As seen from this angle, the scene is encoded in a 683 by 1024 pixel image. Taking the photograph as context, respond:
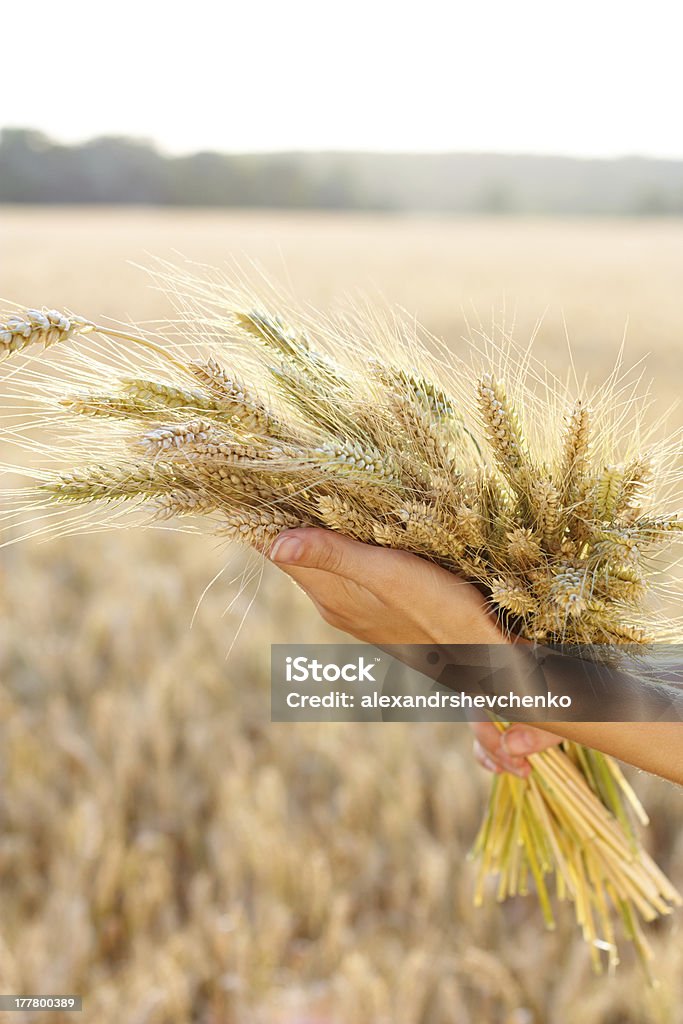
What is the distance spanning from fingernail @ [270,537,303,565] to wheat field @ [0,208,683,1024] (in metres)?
0.07

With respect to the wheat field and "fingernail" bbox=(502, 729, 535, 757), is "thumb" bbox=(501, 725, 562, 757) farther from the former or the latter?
the wheat field

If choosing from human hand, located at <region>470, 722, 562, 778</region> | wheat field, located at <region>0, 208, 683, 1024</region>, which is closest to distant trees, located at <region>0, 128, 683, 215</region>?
wheat field, located at <region>0, 208, 683, 1024</region>

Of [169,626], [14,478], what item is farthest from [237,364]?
[14,478]

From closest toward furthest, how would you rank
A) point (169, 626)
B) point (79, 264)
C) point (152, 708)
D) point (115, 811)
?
point (115, 811)
point (152, 708)
point (169, 626)
point (79, 264)

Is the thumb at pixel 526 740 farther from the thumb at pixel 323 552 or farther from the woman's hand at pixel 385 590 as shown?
the thumb at pixel 323 552

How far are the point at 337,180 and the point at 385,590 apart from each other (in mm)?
50258

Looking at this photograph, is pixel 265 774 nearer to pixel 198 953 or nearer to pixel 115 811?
pixel 115 811

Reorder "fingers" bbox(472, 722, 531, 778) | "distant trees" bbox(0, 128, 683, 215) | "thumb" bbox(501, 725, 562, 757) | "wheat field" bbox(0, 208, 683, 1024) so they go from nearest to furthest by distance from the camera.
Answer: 1. "thumb" bbox(501, 725, 562, 757)
2. "fingers" bbox(472, 722, 531, 778)
3. "wheat field" bbox(0, 208, 683, 1024)
4. "distant trees" bbox(0, 128, 683, 215)

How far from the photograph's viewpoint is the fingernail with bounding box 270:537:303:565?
968mm

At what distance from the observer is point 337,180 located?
48.1 meters

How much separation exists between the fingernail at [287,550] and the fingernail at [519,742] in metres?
0.49

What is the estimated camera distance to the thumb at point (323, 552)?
97 cm

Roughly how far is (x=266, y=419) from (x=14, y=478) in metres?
4.66

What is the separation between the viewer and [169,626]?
3625mm
